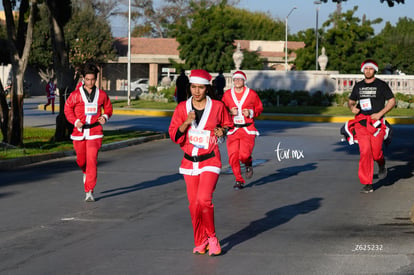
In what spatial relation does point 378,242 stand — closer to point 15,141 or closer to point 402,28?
point 15,141

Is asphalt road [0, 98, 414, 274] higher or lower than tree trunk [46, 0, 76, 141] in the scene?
lower

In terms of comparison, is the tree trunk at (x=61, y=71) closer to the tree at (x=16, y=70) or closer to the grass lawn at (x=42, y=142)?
the grass lawn at (x=42, y=142)

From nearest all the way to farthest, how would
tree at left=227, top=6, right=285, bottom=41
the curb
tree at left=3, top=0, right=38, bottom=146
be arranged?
the curb
tree at left=3, top=0, right=38, bottom=146
tree at left=227, top=6, right=285, bottom=41

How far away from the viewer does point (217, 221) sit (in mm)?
10289

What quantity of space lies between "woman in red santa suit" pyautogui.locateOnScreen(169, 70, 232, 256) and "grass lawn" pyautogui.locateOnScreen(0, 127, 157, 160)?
9828 mm

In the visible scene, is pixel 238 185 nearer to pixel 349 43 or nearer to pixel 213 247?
pixel 213 247

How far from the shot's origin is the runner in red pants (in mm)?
12883

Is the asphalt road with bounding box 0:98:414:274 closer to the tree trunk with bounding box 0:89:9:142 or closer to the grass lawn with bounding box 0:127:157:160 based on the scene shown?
the grass lawn with bounding box 0:127:157:160

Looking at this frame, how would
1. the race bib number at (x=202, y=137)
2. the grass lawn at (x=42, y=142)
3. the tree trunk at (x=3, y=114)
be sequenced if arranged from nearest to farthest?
1. the race bib number at (x=202, y=137)
2. the grass lawn at (x=42, y=142)
3. the tree trunk at (x=3, y=114)

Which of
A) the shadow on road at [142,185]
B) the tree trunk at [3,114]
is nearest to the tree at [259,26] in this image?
the tree trunk at [3,114]

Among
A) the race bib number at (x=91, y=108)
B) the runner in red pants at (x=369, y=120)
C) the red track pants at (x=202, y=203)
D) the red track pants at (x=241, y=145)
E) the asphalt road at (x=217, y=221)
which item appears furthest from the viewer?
the red track pants at (x=241, y=145)

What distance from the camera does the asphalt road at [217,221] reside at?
786 cm

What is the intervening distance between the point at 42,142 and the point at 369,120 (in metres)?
10.7

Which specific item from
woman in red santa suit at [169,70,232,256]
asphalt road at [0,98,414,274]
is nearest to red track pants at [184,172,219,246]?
woman in red santa suit at [169,70,232,256]
